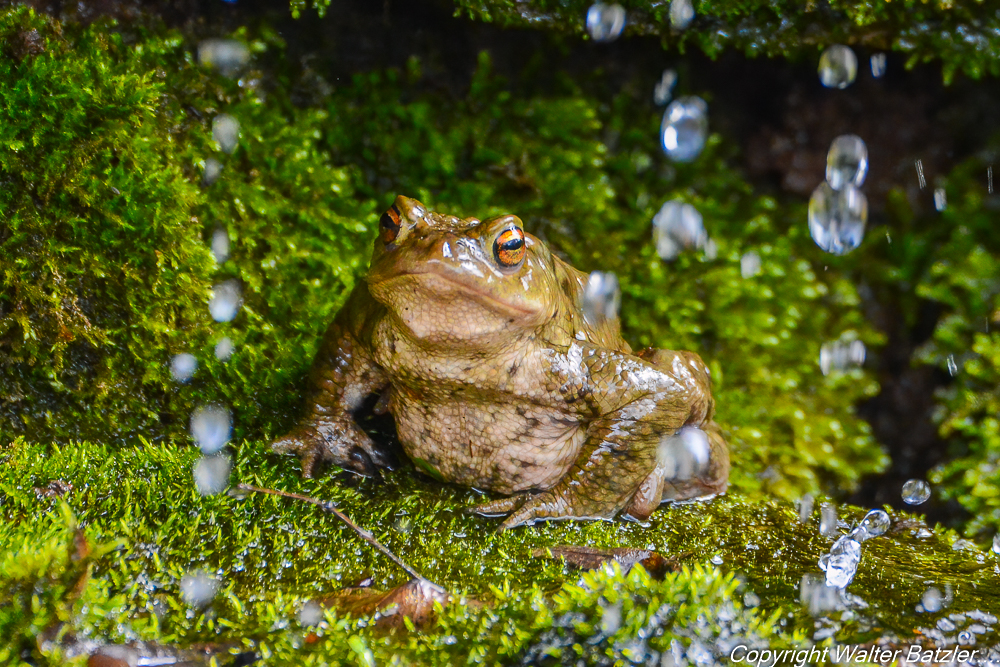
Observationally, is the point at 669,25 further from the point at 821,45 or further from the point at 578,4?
the point at 821,45

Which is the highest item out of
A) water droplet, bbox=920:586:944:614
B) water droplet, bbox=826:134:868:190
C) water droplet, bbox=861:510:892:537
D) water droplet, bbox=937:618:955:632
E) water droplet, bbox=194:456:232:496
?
Answer: water droplet, bbox=826:134:868:190

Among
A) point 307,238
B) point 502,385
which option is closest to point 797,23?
point 502,385

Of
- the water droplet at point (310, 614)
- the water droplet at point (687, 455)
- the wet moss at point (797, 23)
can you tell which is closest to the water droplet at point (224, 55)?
→ the wet moss at point (797, 23)

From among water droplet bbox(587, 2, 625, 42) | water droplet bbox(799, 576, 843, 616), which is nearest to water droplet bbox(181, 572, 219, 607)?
water droplet bbox(799, 576, 843, 616)

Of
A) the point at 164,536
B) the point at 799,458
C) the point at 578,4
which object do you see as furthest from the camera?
the point at 799,458

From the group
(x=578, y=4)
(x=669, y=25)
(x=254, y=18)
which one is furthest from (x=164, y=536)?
(x=669, y=25)

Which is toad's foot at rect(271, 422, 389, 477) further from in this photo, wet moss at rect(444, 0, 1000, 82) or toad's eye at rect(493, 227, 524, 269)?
wet moss at rect(444, 0, 1000, 82)
